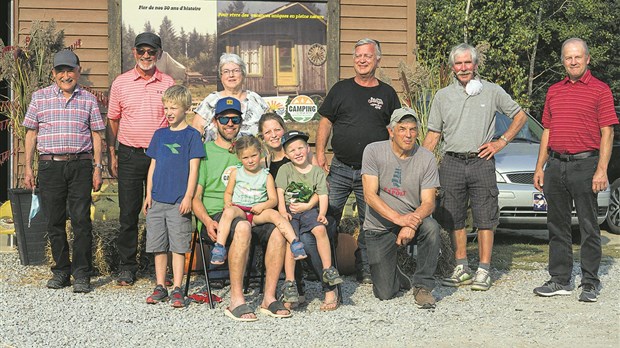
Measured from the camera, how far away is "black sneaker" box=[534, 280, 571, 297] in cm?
751

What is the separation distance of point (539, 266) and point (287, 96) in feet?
12.6

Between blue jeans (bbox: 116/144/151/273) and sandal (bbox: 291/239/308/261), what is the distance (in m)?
1.63

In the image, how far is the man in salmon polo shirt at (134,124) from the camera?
25.0ft

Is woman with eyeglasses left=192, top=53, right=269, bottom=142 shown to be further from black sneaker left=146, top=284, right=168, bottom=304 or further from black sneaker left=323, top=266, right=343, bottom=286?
black sneaker left=323, top=266, right=343, bottom=286

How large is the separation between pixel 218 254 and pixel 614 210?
7.27 meters

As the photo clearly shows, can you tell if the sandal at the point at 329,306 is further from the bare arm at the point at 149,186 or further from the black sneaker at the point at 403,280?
the bare arm at the point at 149,186

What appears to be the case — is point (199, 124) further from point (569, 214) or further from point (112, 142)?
point (569, 214)

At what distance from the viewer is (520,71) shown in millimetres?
24078

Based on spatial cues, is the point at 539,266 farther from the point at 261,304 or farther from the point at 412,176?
the point at 261,304

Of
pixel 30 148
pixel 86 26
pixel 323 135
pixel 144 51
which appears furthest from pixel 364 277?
pixel 86 26

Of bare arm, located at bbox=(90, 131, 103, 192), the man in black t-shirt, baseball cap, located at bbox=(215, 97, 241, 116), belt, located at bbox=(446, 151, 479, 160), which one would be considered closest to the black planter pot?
bare arm, located at bbox=(90, 131, 103, 192)

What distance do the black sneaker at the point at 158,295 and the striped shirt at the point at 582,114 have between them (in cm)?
321

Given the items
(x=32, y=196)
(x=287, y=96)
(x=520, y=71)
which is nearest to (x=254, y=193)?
(x=32, y=196)

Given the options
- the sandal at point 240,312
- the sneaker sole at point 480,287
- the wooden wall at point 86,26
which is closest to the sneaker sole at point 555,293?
the sneaker sole at point 480,287
